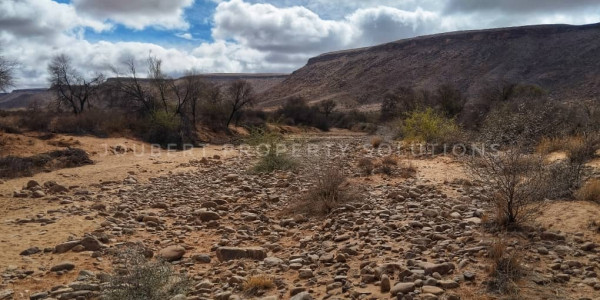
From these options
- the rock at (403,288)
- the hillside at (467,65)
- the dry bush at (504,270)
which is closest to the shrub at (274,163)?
the dry bush at (504,270)

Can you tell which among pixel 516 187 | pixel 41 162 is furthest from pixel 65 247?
pixel 41 162

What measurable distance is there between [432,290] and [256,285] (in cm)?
193

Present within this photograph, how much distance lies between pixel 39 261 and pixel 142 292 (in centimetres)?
259

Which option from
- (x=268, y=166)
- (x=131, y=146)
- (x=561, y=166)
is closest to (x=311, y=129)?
(x=131, y=146)

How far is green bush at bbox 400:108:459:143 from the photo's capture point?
17.2 metres

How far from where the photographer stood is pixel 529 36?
74.4 metres

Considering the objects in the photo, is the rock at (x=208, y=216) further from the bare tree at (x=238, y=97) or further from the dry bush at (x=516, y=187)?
the bare tree at (x=238, y=97)

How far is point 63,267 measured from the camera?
219 inches

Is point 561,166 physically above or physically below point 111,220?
above

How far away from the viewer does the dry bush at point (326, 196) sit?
26.0ft

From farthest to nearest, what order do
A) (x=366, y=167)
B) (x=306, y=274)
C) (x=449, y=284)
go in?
(x=366, y=167) < (x=306, y=274) < (x=449, y=284)

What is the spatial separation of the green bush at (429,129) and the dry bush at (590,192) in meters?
9.85

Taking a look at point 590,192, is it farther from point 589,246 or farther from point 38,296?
point 38,296

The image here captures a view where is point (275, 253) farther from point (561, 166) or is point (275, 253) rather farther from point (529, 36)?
point (529, 36)
